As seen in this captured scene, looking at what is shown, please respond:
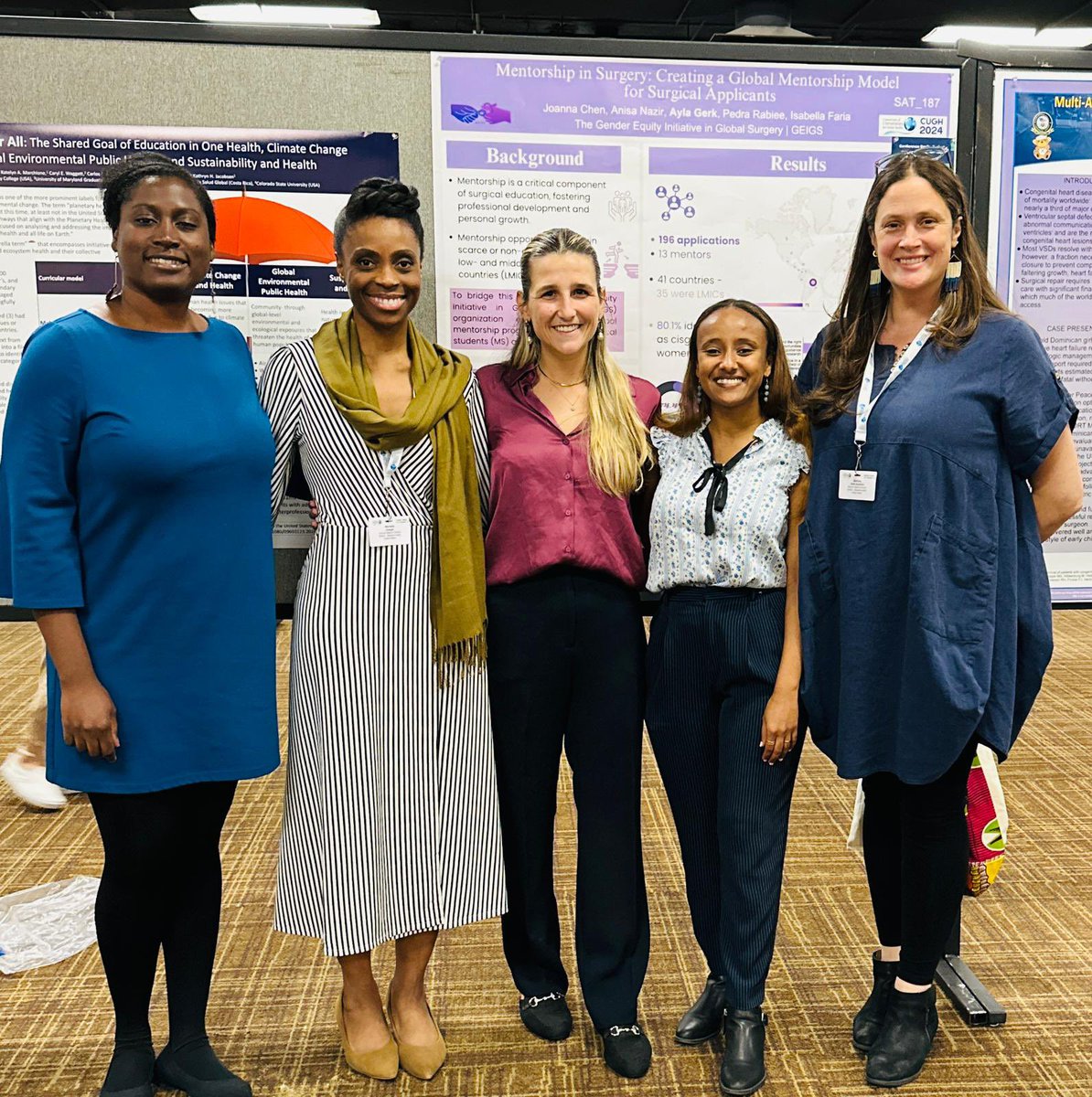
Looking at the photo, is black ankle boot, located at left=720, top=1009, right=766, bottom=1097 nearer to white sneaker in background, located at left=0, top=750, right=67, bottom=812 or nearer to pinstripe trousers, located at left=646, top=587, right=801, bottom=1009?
pinstripe trousers, located at left=646, top=587, right=801, bottom=1009

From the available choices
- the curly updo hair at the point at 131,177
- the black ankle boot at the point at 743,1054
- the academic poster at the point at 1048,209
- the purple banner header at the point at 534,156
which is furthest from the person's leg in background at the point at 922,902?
the curly updo hair at the point at 131,177

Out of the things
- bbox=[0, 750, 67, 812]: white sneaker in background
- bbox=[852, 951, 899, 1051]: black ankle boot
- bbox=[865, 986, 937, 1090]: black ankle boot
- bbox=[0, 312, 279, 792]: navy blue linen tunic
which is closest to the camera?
bbox=[0, 312, 279, 792]: navy blue linen tunic

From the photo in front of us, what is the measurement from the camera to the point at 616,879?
2.05 metres

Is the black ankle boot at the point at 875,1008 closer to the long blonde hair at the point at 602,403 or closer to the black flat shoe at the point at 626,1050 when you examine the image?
the black flat shoe at the point at 626,1050

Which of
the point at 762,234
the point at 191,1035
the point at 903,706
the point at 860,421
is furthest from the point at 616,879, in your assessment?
the point at 762,234

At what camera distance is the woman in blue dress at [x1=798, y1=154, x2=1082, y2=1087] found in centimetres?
179

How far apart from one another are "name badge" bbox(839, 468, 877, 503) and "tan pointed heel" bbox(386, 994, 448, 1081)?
1.34m

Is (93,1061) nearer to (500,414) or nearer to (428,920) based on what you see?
(428,920)

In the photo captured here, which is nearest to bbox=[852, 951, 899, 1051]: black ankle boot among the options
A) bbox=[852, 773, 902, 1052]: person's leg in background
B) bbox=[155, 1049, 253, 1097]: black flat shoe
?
bbox=[852, 773, 902, 1052]: person's leg in background

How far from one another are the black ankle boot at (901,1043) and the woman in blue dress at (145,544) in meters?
1.32

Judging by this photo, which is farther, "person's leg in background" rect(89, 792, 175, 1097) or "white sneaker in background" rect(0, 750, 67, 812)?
"white sneaker in background" rect(0, 750, 67, 812)

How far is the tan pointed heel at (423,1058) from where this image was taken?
6.63ft

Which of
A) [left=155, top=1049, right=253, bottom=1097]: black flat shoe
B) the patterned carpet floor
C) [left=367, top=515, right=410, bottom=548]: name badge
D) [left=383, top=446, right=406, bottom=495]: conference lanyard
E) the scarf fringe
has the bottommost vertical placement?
the patterned carpet floor

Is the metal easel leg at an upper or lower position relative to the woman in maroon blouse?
lower
